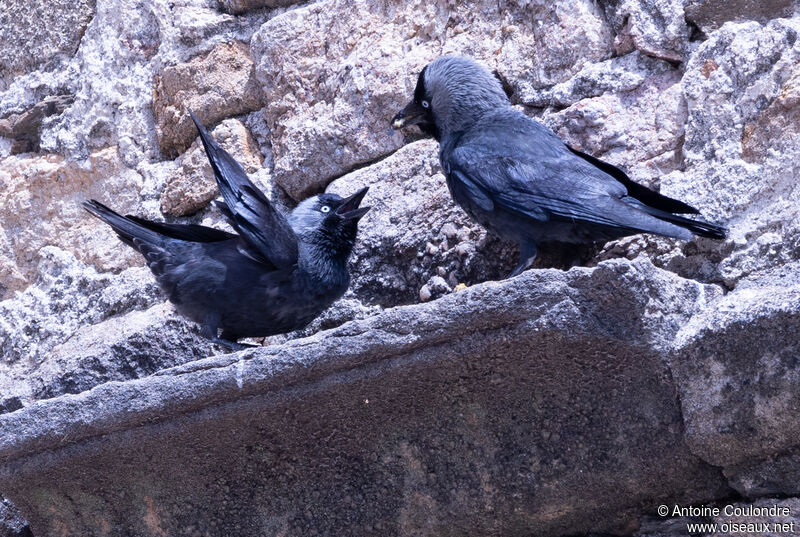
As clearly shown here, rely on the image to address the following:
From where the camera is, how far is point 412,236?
111 inches

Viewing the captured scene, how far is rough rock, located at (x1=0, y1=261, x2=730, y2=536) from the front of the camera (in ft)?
6.69

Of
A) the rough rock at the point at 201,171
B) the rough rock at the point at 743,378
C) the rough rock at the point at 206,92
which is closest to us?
the rough rock at the point at 743,378

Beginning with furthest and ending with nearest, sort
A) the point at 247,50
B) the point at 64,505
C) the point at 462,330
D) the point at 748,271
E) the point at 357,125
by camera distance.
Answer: the point at 247,50, the point at 357,125, the point at 64,505, the point at 748,271, the point at 462,330

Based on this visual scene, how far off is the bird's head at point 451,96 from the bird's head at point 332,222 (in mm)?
258

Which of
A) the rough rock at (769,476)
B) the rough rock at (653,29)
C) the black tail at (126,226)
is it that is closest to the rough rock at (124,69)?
the black tail at (126,226)

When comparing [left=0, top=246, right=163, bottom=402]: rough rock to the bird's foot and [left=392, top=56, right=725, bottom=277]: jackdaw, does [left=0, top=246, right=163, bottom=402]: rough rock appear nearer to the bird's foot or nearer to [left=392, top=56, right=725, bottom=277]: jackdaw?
the bird's foot

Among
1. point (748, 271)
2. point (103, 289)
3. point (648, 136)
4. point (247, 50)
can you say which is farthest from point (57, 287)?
point (748, 271)

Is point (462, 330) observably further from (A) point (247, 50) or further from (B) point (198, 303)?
(A) point (247, 50)

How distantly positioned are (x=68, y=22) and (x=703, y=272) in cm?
243

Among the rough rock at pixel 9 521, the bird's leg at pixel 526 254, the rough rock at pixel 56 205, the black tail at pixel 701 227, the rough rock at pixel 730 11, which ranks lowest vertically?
the rough rock at pixel 9 521

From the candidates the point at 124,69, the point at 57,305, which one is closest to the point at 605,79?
the point at 124,69

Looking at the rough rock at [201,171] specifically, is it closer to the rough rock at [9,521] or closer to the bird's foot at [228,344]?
the bird's foot at [228,344]

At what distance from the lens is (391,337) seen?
2078mm

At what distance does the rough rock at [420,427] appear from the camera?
2.04 metres
